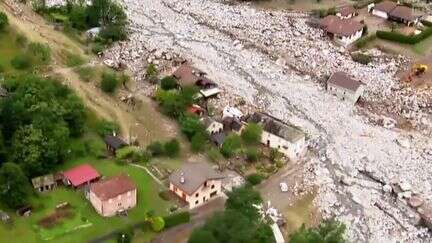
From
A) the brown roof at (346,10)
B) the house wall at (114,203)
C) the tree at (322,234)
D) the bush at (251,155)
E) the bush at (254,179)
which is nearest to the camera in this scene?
the tree at (322,234)

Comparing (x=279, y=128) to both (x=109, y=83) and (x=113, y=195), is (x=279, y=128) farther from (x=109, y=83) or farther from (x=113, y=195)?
(x=113, y=195)

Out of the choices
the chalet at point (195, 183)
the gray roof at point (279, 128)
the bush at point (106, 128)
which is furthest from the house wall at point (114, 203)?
the gray roof at point (279, 128)

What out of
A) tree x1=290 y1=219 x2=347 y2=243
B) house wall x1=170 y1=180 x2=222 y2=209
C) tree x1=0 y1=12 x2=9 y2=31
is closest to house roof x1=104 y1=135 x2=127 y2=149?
house wall x1=170 y1=180 x2=222 y2=209

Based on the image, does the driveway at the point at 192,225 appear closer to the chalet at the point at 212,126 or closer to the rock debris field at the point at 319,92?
the chalet at the point at 212,126

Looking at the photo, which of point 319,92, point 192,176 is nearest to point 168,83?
point 319,92

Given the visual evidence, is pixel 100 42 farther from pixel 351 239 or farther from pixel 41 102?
pixel 351 239

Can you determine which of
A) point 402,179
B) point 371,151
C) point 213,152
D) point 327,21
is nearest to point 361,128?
point 371,151
